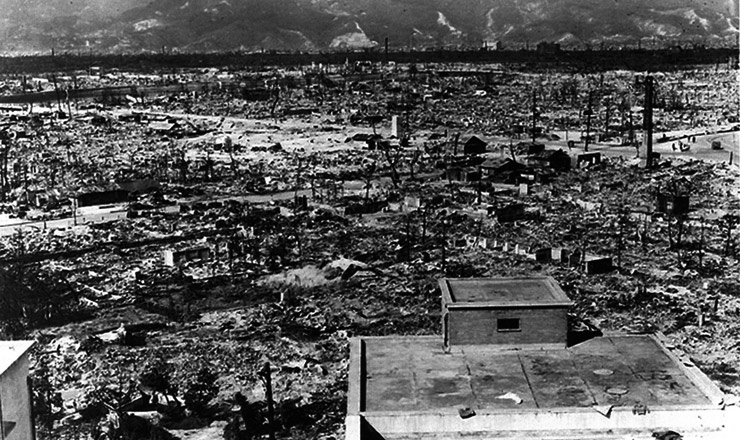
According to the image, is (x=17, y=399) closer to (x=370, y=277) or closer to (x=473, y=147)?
(x=370, y=277)

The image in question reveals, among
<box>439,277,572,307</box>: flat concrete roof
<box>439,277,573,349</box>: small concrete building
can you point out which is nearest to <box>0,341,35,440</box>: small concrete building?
<box>439,277,573,349</box>: small concrete building

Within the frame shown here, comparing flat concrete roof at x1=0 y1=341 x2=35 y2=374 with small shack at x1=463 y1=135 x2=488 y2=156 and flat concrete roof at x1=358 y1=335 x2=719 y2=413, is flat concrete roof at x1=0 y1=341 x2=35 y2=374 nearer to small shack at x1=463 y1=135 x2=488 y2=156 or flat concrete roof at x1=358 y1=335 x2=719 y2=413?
flat concrete roof at x1=358 y1=335 x2=719 y2=413

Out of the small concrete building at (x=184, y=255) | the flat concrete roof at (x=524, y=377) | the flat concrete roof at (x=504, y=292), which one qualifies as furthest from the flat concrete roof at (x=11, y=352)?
the small concrete building at (x=184, y=255)

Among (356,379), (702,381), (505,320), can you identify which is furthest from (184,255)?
(702,381)

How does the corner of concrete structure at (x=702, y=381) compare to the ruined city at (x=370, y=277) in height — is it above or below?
above

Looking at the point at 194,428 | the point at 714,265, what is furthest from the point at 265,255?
the point at 714,265

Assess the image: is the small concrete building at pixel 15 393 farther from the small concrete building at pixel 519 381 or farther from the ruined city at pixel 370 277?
the small concrete building at pixel 519 381
